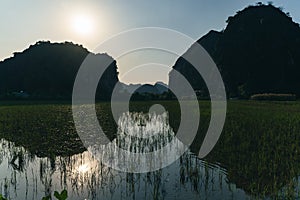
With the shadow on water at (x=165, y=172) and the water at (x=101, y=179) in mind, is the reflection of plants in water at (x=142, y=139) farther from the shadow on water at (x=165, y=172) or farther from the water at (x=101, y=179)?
the water at (x=101, y=179)

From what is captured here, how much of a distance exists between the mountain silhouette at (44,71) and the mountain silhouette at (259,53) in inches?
1235

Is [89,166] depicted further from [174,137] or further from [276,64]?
[276,64]

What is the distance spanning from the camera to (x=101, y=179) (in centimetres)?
619

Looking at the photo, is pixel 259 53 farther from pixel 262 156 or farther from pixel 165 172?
pixel 165 172

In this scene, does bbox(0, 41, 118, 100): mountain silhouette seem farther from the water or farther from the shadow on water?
the water

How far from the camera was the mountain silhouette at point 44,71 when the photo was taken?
258 feet

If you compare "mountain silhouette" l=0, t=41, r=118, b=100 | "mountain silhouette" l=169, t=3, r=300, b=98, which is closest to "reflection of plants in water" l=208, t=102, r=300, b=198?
"mountain silhouette" l=169, t=3, r=300, b=98

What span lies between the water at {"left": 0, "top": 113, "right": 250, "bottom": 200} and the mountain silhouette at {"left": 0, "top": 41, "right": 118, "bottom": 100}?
63803 millimetres

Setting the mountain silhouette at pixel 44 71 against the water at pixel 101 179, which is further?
the mountain silhouette at pixel 44 71

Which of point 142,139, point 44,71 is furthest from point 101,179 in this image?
point 44,71

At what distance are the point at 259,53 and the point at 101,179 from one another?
1922 inches

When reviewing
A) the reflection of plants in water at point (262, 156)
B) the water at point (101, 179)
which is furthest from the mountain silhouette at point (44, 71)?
the water at point (101, 179)

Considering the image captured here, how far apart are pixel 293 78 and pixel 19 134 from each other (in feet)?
150

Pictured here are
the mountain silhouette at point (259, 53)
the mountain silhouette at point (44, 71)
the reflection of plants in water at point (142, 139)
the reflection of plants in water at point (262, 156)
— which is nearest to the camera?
the reflection of plants in water at point (262, 156)
